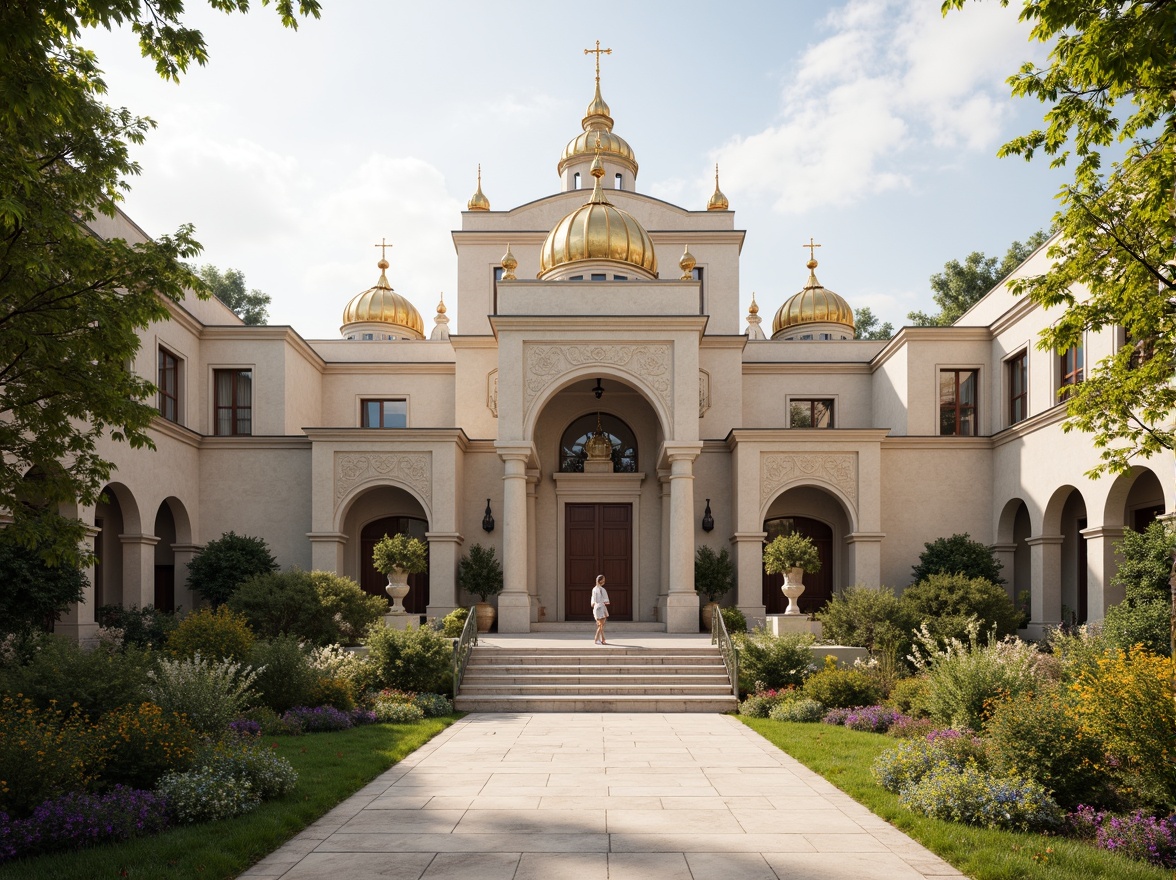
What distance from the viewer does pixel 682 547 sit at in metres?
23.1

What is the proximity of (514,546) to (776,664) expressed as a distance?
808 cm

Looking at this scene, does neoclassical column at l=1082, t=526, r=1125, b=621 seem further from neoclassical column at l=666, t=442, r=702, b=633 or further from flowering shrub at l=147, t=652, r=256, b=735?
flowering shrub at l=147, t=652, r=256, b=735

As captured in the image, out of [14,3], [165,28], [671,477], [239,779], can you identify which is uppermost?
[165,28]

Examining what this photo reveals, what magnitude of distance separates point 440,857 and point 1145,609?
13.5 metres

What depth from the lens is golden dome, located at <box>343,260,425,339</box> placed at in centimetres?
3484

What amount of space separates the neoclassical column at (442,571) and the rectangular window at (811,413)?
37.0 ft

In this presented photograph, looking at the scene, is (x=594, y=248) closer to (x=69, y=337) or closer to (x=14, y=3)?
(x=69, y=337)

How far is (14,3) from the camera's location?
654 centimetres

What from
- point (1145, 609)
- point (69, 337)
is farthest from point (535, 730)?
point (1145, 609)

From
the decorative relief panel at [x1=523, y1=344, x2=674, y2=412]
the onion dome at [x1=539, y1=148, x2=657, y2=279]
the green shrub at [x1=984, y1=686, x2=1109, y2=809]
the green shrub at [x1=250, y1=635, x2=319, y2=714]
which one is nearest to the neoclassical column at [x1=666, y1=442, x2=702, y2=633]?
the decorative relief panel at [x1=523, y1=344, x2=674, y2=412]

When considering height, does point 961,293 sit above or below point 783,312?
above

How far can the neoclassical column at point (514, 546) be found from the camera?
23.0 meters

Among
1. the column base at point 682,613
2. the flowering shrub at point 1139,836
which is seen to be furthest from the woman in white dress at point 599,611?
the flowering shrub at point 1139,836

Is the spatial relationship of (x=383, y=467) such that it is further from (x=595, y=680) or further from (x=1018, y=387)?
(x=1018, y=387)
